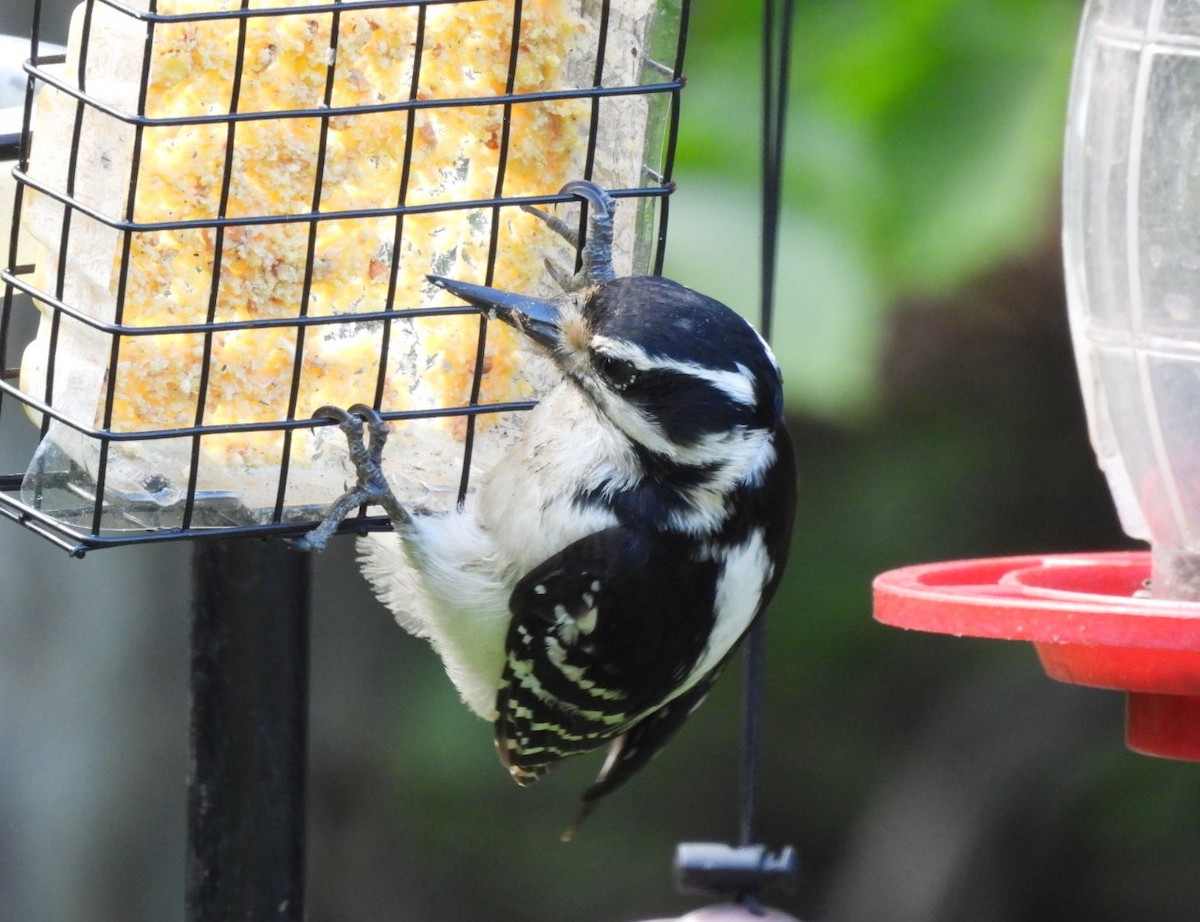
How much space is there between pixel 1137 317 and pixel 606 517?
65 centimetres

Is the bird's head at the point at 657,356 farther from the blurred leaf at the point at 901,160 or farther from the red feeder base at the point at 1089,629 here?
the blurred leaf at the point at 901,160

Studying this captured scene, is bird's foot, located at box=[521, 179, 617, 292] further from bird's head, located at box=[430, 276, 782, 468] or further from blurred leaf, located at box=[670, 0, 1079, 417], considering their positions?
blurred leaf, located at box=[670, 0, 1079, 417]

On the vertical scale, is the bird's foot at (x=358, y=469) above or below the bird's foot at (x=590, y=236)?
below

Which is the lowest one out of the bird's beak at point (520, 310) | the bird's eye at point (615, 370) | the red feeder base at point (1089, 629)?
the red feeder base at point (1089, 629)

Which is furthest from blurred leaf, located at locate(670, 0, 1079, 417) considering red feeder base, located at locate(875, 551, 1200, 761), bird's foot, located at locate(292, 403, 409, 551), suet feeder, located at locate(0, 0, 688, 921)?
bird's foot, located at locate(292, 403, 409, 551)

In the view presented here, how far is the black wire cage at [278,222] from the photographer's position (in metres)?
1.87

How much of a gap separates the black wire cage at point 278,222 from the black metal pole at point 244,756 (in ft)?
0.32

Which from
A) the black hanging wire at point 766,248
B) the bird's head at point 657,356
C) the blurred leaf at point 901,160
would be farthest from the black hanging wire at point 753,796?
the blurred leaf at point 901,160

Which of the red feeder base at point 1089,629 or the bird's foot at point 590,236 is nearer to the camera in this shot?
the red feeder base at point 1089,629

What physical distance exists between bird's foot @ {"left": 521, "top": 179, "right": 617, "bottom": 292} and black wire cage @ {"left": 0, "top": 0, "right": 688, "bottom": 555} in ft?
0.08

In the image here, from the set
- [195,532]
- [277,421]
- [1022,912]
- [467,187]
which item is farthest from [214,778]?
[1022,912]

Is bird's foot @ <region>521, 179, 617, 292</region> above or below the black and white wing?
above

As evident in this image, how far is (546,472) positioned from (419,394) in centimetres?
18

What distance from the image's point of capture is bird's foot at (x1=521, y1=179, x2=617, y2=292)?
6.60ft
